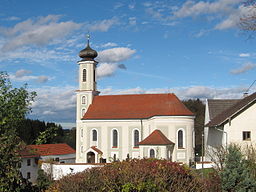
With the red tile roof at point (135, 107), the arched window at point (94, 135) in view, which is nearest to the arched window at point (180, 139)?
the red tile roof at point (135, 107)

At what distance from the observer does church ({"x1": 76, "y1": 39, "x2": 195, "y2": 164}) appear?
37875 mm

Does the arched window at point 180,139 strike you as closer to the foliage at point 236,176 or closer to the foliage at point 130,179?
the foliage at point 236,176

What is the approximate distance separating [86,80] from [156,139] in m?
14.6

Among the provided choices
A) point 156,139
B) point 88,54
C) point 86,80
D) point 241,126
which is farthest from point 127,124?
point 241,126

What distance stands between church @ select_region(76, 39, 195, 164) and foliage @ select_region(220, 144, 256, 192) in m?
23.1

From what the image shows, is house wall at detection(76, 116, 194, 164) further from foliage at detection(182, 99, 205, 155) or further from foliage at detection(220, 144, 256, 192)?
foliage at detection(220, 144, 256, 192)

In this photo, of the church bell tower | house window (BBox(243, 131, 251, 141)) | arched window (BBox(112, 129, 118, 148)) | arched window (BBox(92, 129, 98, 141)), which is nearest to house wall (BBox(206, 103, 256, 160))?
house window (BBox(243, 131, 251, 141))

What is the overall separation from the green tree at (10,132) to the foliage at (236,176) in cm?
770

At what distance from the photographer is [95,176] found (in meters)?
8.86

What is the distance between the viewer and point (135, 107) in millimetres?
41812

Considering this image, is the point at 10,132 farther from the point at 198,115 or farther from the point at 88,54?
the point at 198,115

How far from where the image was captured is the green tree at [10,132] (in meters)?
9.17

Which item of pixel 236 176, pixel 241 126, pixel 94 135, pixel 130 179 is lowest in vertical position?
pixel 236 176

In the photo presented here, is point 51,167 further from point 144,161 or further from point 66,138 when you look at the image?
point 66,138
